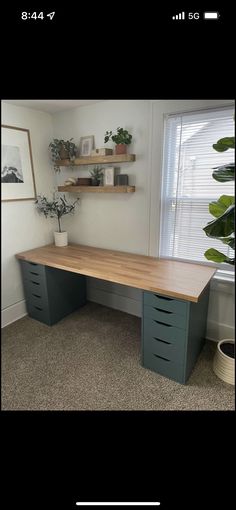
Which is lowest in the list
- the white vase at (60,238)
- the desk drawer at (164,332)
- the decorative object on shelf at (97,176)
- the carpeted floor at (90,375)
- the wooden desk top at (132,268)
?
the carpeted floor at (90,375)

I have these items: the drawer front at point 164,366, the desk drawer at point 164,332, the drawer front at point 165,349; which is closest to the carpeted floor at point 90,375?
the drawer front at point 164,366

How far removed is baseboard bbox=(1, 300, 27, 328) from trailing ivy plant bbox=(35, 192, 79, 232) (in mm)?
785

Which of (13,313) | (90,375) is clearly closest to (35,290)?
(13,313)

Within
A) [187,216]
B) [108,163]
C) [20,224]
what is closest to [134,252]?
[187,216]

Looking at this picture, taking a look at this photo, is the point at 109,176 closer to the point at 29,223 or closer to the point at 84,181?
the point at 84,181

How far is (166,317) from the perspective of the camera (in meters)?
1.49

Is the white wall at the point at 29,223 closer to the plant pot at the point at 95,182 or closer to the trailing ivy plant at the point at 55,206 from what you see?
the trailing ivy plant at the point at 55,206

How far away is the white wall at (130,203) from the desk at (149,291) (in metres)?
0.12

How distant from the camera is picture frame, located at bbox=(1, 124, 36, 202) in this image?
135 cm

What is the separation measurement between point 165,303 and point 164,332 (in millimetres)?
194

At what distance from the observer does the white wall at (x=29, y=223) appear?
5.41ft
